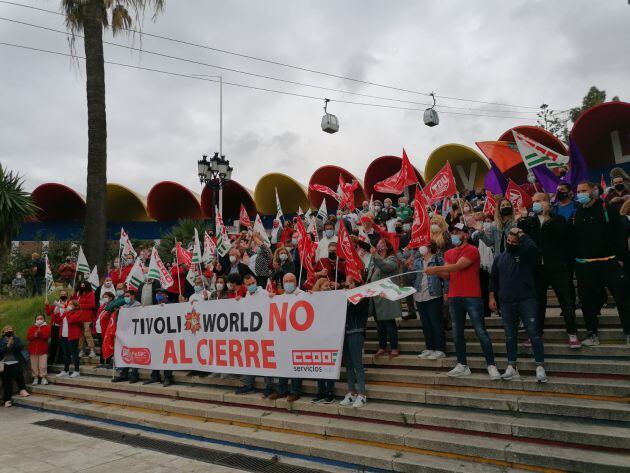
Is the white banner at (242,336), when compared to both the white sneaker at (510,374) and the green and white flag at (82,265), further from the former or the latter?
the green and white flag at (82,265)

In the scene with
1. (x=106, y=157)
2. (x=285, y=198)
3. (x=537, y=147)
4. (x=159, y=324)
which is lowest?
(x=159, y=324)

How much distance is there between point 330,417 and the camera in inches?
252

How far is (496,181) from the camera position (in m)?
13.4

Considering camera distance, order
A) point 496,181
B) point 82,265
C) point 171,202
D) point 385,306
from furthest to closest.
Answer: point 171,202 → point 496,181 → point 82,265 → point 385,306

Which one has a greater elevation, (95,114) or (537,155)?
(95,114)

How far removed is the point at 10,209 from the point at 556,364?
14996 millimetres

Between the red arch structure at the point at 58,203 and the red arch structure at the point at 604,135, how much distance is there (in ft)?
89.1

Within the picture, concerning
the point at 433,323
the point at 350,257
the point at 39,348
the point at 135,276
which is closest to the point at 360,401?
the point at 433,323

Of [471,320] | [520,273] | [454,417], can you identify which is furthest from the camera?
[471,320]

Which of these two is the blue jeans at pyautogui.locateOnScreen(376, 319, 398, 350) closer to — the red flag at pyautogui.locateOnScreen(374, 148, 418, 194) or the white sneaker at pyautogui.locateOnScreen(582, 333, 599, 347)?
the white sneaker at pyautogui.locateOnScreen(582, 333, 599, 347)

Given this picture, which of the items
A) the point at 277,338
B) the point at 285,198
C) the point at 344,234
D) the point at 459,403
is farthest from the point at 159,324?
the point at 285,198

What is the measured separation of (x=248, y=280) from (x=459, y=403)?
13.1 ft

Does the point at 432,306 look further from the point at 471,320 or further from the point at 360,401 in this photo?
the point at 360,401

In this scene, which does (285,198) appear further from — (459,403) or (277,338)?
(459,403)
